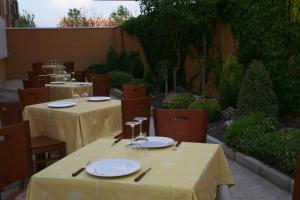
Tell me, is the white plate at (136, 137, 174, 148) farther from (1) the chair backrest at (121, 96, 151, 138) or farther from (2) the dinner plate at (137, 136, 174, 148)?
(1) the chair backrest at (121, 96, 151, 138)

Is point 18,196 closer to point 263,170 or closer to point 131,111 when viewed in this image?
point 131,111

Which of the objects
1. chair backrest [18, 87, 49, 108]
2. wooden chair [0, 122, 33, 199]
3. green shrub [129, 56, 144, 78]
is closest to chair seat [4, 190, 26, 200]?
wooden chair [0, 122, 33, 199]

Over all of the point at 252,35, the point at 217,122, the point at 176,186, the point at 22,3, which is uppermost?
the point at 22,3

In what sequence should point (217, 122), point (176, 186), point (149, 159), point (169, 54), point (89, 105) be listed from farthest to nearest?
point (169, 54)
point (217, 122)
point (89, 105)
point (149, 159)
point (176, 186)

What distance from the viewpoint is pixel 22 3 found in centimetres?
2883

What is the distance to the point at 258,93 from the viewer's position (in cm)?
608

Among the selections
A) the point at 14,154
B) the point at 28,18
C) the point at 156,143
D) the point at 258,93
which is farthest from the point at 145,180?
the point at 28,18

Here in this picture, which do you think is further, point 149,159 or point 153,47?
point 153,47

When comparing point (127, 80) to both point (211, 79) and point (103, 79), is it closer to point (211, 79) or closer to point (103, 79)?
point (211, 79)

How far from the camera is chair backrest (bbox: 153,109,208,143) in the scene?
362 cm

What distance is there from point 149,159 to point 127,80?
9.62m

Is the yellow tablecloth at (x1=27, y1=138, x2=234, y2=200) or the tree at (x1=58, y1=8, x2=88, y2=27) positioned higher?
the tree at (x1=58, y1=8, x2=88, y2=27)

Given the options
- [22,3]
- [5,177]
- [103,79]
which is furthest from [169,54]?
[22,3]

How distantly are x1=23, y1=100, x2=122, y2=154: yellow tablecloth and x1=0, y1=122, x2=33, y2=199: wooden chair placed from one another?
3.94 ft
